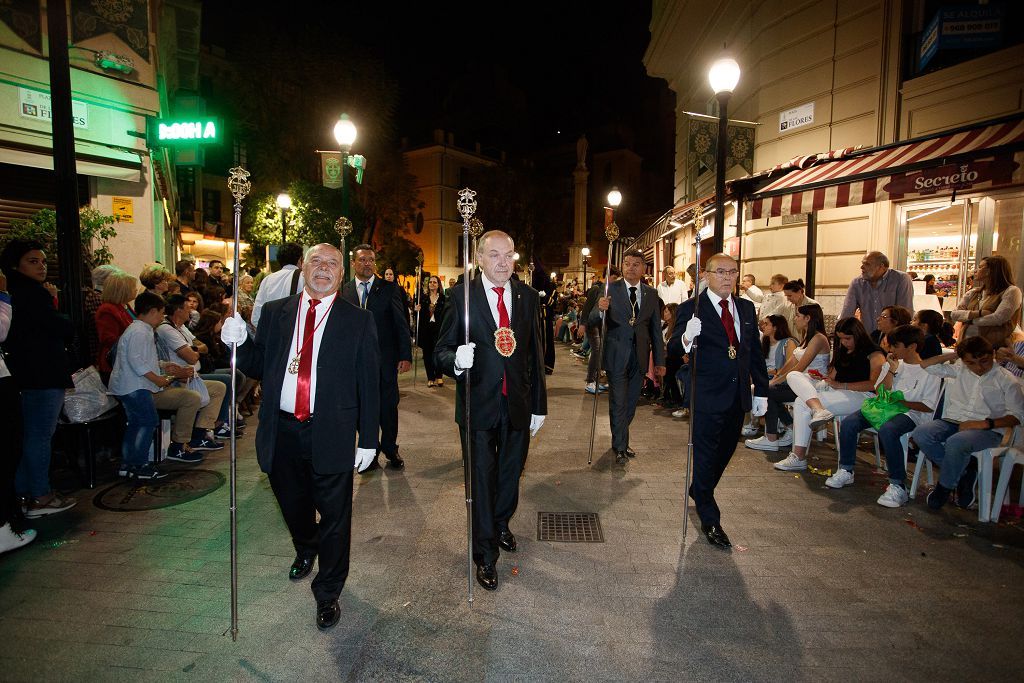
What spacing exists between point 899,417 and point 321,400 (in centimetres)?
547

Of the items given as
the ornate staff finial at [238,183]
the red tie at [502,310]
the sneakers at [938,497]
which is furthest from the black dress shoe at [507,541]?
the sneakers at [938,497]

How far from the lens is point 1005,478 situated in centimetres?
486

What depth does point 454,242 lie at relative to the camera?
5044cm

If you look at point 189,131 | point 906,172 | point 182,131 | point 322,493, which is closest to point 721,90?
point 906,172

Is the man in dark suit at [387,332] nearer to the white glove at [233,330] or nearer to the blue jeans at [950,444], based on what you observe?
the white glove at [233,330]

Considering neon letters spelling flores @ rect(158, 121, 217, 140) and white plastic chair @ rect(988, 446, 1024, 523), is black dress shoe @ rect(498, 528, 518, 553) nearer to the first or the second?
white plastic chair @ rect(988, 446, 1024, 523)

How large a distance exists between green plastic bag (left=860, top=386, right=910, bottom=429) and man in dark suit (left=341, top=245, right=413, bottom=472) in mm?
4900

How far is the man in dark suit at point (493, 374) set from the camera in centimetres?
392

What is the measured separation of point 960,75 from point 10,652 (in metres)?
13.7

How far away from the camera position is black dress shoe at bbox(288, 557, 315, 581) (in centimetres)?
Result: 389

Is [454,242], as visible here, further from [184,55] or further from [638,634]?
[638,634]

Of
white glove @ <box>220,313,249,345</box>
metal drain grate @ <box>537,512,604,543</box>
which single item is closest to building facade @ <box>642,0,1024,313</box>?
metal drain grate @ <box>537,512,604,543</box>

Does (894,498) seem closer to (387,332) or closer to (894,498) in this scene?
(894,498)

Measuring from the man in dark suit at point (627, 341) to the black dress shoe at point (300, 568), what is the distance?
12.6ft
